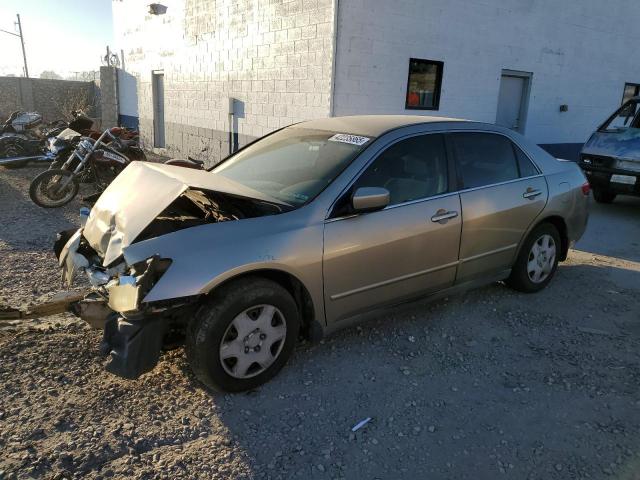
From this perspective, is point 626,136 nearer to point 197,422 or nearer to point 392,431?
point 392,431

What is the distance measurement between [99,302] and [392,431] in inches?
73.7

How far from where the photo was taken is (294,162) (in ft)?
12.8

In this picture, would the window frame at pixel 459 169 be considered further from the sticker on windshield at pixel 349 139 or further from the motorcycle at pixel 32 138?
the motorcycle at pixel 32 138

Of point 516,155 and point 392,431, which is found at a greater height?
point 516,155

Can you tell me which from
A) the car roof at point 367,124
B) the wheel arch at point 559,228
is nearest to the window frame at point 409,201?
the car roof at point 367,124

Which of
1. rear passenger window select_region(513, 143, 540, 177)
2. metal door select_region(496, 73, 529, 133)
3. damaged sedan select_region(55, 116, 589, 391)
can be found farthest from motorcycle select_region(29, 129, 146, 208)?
metal door select_region(496, 73, 529, 133)

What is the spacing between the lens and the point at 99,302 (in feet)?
10.0

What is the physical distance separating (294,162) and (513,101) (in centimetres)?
853

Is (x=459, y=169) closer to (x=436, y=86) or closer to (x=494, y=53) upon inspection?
(x=436, y=86)

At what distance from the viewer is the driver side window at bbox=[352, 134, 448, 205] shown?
3619 millimetres

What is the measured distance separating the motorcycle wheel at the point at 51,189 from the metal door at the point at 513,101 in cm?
816

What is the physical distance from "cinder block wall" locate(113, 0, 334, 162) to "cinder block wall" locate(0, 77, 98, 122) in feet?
25.8

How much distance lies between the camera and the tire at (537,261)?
15.4 ft

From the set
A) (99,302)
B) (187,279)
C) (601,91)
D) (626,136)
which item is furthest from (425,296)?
(601,91)
